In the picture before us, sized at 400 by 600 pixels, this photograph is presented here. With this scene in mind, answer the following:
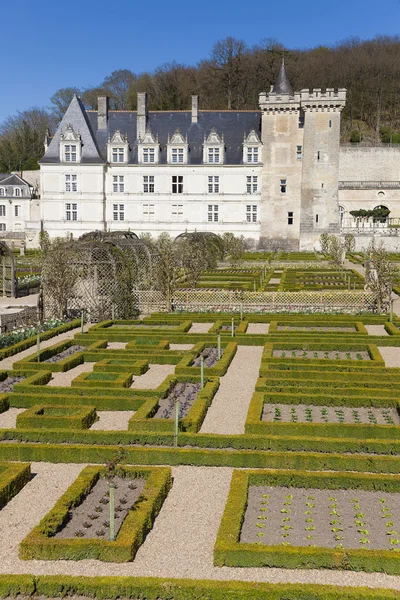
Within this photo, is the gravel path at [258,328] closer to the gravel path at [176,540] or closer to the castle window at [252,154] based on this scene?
the gravel path at [176,540]

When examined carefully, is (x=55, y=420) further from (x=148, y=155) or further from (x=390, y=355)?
(x=148, y=155)

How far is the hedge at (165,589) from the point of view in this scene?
6.36 meters

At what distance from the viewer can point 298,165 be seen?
49.0 meters

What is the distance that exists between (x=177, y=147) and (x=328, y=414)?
1560 inches

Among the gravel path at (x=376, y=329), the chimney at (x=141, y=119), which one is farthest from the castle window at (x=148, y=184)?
the gravel path at (x=376, y=329)

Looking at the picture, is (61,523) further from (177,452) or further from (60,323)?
(60,323)

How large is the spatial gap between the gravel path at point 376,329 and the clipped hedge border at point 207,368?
4799 millimetres

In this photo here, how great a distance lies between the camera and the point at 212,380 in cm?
1383

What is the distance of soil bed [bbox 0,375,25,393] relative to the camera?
13696 mm

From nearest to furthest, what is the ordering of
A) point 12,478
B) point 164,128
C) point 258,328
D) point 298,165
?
1. point 12,478
2. point 258,328
3. point 298,165
4. point 164,128

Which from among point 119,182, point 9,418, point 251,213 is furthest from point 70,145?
point 9,418

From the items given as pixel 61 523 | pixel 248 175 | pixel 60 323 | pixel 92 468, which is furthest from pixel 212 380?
pixel 248 175

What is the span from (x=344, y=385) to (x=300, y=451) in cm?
351

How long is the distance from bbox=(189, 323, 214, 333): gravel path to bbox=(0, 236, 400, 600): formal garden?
2018mm
